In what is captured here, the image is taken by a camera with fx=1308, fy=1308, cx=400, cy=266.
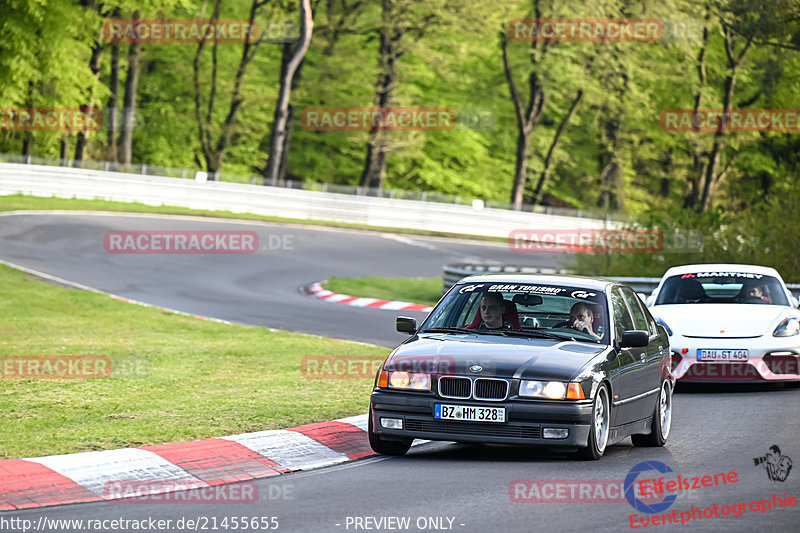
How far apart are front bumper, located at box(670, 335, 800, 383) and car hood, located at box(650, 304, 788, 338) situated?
105 mm

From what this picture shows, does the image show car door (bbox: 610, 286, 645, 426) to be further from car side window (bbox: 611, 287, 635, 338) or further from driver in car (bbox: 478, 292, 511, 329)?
driver in car (bbox: 478, 292, 511, 329)

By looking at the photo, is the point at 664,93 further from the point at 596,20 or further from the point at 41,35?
the point at 41,35

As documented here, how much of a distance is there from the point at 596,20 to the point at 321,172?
55.1 feet

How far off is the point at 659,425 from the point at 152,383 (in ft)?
16.9

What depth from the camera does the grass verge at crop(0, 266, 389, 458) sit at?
10070 mm

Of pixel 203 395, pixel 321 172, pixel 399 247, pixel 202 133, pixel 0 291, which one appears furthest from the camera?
pixel 321 172

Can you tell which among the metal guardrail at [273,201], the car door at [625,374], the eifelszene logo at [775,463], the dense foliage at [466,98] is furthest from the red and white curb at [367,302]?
the dense foliage at [466,98]

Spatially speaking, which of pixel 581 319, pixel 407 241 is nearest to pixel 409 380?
pixel 581 319

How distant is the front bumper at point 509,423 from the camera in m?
9.30

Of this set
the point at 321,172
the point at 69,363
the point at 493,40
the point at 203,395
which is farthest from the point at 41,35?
the point at 321,172

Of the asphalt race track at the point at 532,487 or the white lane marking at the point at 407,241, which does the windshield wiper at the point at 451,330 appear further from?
the white lane marking at the point at 407,241

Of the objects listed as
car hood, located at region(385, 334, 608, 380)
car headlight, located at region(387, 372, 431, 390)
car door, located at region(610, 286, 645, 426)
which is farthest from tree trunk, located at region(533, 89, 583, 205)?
car headlight, located at region(387, 372, 431, 390)

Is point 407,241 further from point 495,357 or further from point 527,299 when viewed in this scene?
point 495,357

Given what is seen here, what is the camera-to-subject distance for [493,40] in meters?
60.7
